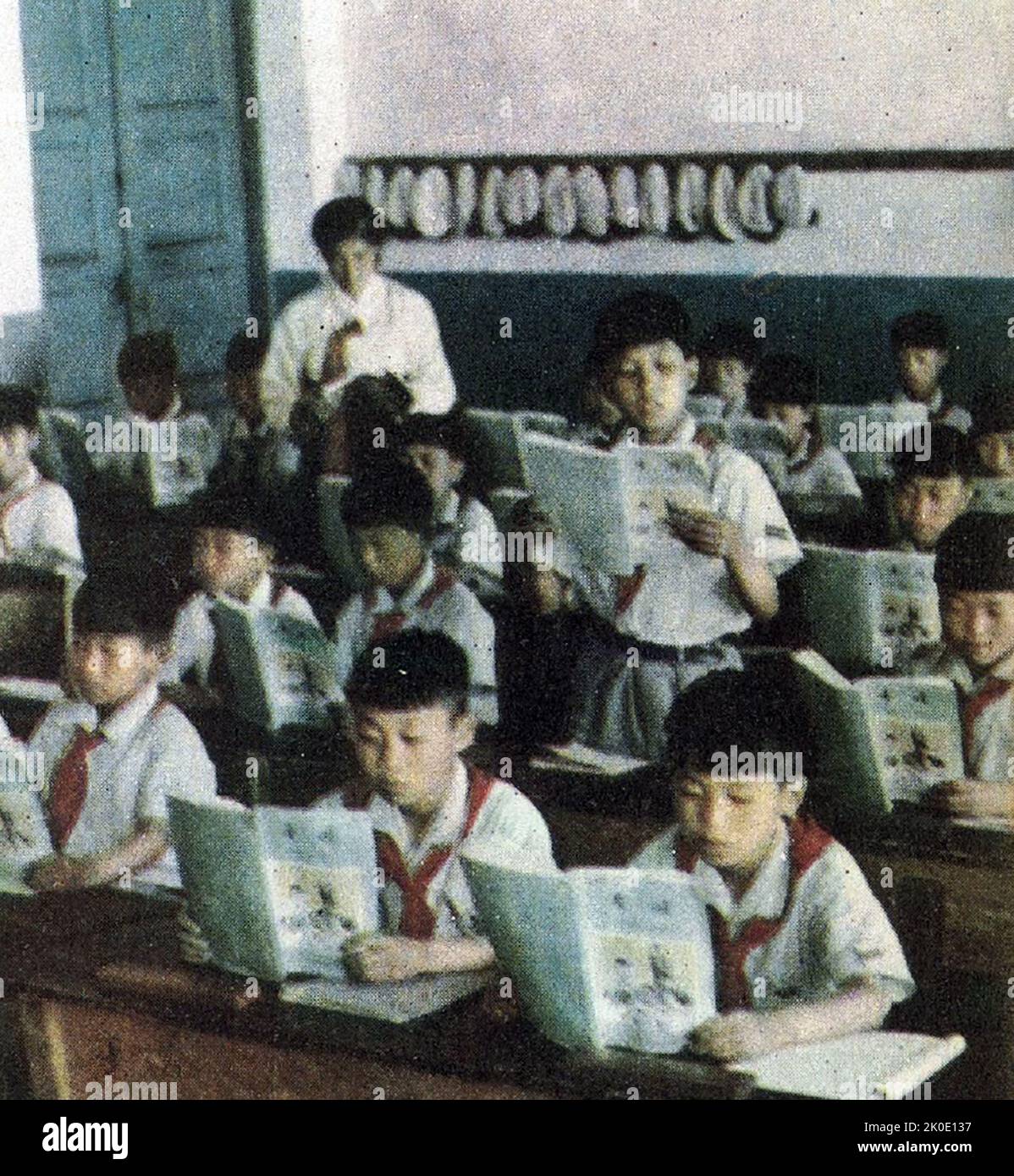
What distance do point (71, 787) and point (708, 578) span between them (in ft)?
4.41

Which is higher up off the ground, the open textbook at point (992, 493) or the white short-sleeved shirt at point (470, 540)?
the open textbook at point (992, 493)

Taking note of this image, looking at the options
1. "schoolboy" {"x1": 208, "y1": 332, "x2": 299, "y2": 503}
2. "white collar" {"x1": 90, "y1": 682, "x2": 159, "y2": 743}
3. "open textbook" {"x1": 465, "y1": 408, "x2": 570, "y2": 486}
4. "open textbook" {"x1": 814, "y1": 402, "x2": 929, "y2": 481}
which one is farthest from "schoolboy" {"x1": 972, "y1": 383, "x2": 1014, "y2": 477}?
"white collar" {"x1": 90, "y1": 682, "x2": 159, "y2": 743}

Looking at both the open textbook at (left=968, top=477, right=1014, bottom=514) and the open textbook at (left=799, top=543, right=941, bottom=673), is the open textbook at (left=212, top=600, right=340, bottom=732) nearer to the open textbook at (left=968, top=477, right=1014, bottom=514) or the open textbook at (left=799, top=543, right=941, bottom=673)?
the open textbook at (left=799, top=543, right=941, bottom=673)

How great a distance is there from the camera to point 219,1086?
8.72 feet

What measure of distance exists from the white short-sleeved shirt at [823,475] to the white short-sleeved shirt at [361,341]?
85 cm

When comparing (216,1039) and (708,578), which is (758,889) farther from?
(708,578)

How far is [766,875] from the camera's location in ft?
8.65

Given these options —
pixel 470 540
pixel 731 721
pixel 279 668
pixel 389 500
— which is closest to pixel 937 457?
pixel 470 540

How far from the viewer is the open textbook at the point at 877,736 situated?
2.91 m

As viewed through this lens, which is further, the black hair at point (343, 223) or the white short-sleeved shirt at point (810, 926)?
the black hair at point (343, 223)

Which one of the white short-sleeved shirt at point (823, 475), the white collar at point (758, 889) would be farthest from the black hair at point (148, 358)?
the white collar at point (758, 889)

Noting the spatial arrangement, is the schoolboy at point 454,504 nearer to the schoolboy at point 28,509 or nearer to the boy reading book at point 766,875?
the schoolboy at point 28,509

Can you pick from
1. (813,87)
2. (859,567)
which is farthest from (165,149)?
(859,567)
